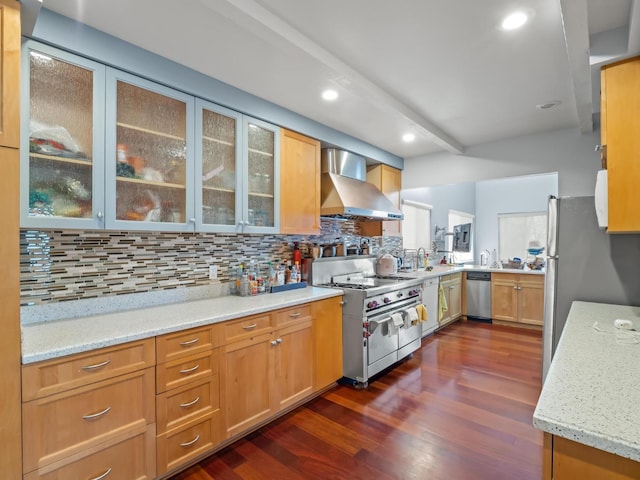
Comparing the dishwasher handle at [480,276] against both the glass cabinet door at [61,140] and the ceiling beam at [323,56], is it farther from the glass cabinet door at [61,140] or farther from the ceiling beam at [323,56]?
the glass cabinet door at [61,140]

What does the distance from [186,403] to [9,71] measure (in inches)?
68.1

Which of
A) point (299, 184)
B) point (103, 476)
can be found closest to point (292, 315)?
point (299, 184)

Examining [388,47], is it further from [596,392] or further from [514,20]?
A: [596,392]

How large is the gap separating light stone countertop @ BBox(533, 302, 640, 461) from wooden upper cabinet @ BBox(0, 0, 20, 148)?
6.61 ft

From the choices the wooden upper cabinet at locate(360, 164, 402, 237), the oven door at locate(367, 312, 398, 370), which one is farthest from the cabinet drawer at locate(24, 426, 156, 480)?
the wooden upper cabinet at locate(360, 164, 402, 237)

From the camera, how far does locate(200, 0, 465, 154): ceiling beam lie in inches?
61.4

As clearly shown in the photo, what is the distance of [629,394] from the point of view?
0.94 m

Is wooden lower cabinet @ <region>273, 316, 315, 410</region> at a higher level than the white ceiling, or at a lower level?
lower

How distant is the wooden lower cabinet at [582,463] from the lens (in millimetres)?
741

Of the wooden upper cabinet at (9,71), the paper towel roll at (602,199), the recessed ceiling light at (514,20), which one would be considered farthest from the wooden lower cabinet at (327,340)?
the recessed ceiling light at (514,20)

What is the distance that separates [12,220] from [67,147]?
2.02 ft

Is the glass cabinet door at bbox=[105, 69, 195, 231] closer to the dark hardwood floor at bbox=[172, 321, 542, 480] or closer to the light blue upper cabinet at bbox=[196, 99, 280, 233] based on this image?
the light blue upper cabinet at bbox=[196, 99, 280, 233]

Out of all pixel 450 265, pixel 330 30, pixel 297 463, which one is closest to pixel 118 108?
pixel 330 30

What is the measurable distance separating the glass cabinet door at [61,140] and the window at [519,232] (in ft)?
22.4
